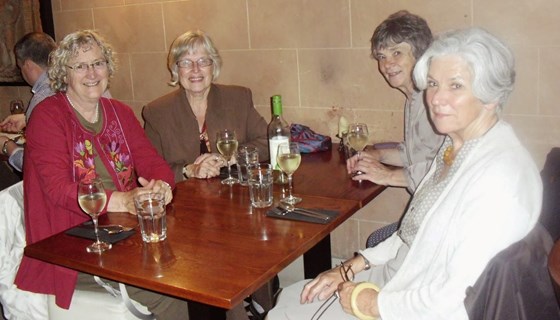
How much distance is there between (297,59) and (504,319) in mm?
2112

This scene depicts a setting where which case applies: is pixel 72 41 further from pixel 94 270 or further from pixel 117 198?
pixel 94 270

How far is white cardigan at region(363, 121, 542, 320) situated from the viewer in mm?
1264

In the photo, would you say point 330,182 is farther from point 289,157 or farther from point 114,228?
point 114,228

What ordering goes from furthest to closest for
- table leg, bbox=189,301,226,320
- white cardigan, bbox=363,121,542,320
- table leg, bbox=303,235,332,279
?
1. table leg, bbox=303,235,332,279
2. table leg, bbox=189,301,226,320
3. white cardigan, bbox=363,121,542,320

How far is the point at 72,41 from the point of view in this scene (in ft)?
7.27

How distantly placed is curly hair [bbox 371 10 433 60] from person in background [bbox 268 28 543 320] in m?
0.84

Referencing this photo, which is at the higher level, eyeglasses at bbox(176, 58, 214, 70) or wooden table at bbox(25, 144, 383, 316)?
eyeglasses at bbox(176, 58, 214, 70)

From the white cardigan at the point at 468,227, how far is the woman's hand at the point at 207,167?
1.05 m

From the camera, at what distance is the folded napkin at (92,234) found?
1.68 metres

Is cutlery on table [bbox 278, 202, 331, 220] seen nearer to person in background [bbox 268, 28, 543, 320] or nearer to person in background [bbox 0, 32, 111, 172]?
person in background [bbox 268, 28, 543, 320]

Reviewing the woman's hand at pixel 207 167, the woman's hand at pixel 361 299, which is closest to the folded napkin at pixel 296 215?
the woman's hand at pixel 361 299

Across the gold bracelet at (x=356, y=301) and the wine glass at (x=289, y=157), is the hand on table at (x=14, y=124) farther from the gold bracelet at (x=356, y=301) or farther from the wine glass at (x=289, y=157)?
the gold bracelet at (x=356, y=301)

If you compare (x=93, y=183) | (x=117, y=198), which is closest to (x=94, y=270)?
(x=93, y=183)

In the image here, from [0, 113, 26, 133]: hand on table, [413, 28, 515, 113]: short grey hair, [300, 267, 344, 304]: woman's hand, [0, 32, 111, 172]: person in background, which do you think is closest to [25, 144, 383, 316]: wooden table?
[300, 267, 344, 304]: woman's hand
